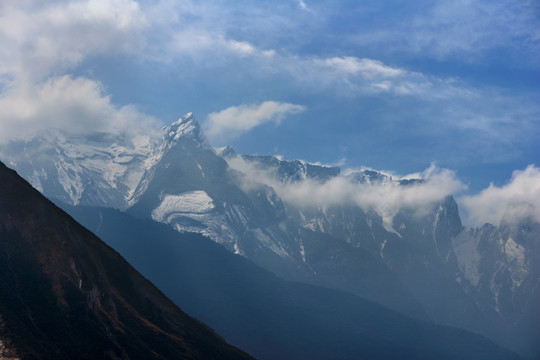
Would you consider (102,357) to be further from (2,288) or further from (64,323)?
(2,288)

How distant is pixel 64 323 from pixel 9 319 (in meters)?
20.4

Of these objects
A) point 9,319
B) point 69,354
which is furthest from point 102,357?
point 9,319

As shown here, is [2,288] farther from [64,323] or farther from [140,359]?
[140,359]

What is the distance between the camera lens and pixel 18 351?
540 ft

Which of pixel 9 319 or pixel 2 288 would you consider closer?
pixel 9 319

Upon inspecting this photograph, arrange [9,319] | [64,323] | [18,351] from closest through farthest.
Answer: [18,351]
[9,319]
[64,323]

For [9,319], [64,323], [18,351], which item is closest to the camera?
[18,351]

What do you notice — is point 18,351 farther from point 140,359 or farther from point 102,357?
point 140,359

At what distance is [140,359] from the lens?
200m

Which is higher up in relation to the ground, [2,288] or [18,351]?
[2,288]

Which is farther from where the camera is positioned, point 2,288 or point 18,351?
point 2,288

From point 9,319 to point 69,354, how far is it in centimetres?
1748

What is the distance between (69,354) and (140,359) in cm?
2498

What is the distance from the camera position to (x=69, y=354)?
180500mm
